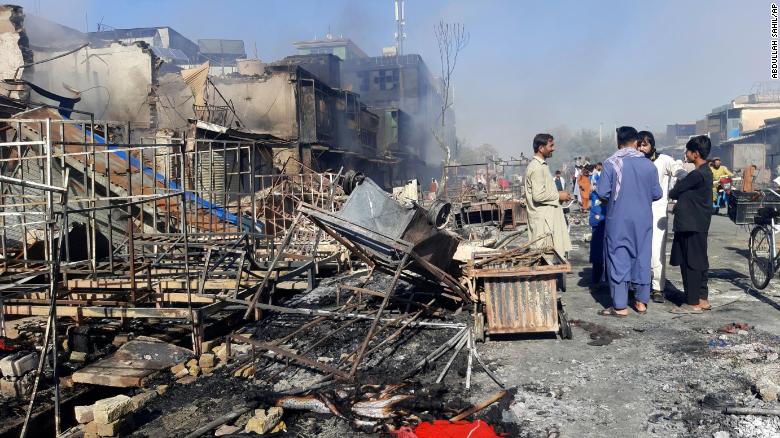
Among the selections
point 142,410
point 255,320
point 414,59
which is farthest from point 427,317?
point 414,59

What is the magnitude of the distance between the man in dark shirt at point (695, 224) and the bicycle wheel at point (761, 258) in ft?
4.05

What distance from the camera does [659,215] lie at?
287 inches

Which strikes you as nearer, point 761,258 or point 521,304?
point 521,304

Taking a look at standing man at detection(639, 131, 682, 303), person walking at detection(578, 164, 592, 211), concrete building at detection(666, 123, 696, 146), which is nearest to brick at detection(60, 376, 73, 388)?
standing man at detection(639, 131, 682, 303)

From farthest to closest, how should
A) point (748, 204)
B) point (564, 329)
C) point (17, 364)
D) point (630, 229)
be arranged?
point (748, 204)
point (630, 229)
point (564, 329)
point (17, 364)

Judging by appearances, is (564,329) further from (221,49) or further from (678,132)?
(678,132)

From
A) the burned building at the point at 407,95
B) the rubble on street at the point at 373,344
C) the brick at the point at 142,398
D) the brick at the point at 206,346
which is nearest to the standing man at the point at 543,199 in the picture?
the rubble on street at the point at 373,344

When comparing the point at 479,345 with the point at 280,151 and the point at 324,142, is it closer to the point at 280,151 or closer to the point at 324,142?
the point at 280,151

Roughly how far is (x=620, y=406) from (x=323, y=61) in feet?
127

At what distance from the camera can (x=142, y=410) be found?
4.73 meters

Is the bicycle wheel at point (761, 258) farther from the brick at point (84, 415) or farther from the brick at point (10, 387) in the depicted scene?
the brick at point (10, 387)

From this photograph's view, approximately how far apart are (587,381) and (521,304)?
3.53ft

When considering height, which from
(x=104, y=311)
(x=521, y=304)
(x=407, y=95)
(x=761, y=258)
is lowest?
(x=104, y=311)

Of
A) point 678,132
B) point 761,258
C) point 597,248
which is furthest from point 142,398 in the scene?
point 678,132
